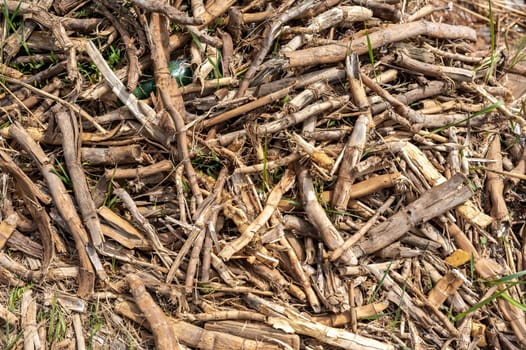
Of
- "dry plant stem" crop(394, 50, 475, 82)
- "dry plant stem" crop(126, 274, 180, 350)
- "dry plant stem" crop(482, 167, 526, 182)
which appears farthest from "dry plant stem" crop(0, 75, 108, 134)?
"dry plant stem" crop(482, 167, 526, 182)

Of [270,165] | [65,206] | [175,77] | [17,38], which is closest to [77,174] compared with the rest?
[65,206]

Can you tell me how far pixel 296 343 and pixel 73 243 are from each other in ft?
3.76

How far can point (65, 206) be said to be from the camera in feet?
7.92

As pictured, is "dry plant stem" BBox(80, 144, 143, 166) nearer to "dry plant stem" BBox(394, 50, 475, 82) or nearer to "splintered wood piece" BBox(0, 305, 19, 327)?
"splintered wood piece" BBox(0, 305, 19, 327)

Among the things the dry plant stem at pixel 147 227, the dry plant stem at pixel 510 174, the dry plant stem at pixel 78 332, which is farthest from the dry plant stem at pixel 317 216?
the dry plant stem at pixel 78 332

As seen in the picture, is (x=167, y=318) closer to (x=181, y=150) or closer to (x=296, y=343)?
(x=296, y=343)

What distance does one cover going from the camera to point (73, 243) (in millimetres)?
2479

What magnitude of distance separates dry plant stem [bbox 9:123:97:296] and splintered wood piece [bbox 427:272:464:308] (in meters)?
1.54

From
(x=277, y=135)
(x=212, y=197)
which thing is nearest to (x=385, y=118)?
(x=277, y=135)

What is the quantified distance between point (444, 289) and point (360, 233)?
48cm

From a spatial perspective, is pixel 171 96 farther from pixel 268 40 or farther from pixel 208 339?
pixel 208 339

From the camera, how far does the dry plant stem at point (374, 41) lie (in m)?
2.57

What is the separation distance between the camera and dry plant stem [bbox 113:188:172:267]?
2379 millimetres

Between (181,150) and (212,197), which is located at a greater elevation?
(181,150)
